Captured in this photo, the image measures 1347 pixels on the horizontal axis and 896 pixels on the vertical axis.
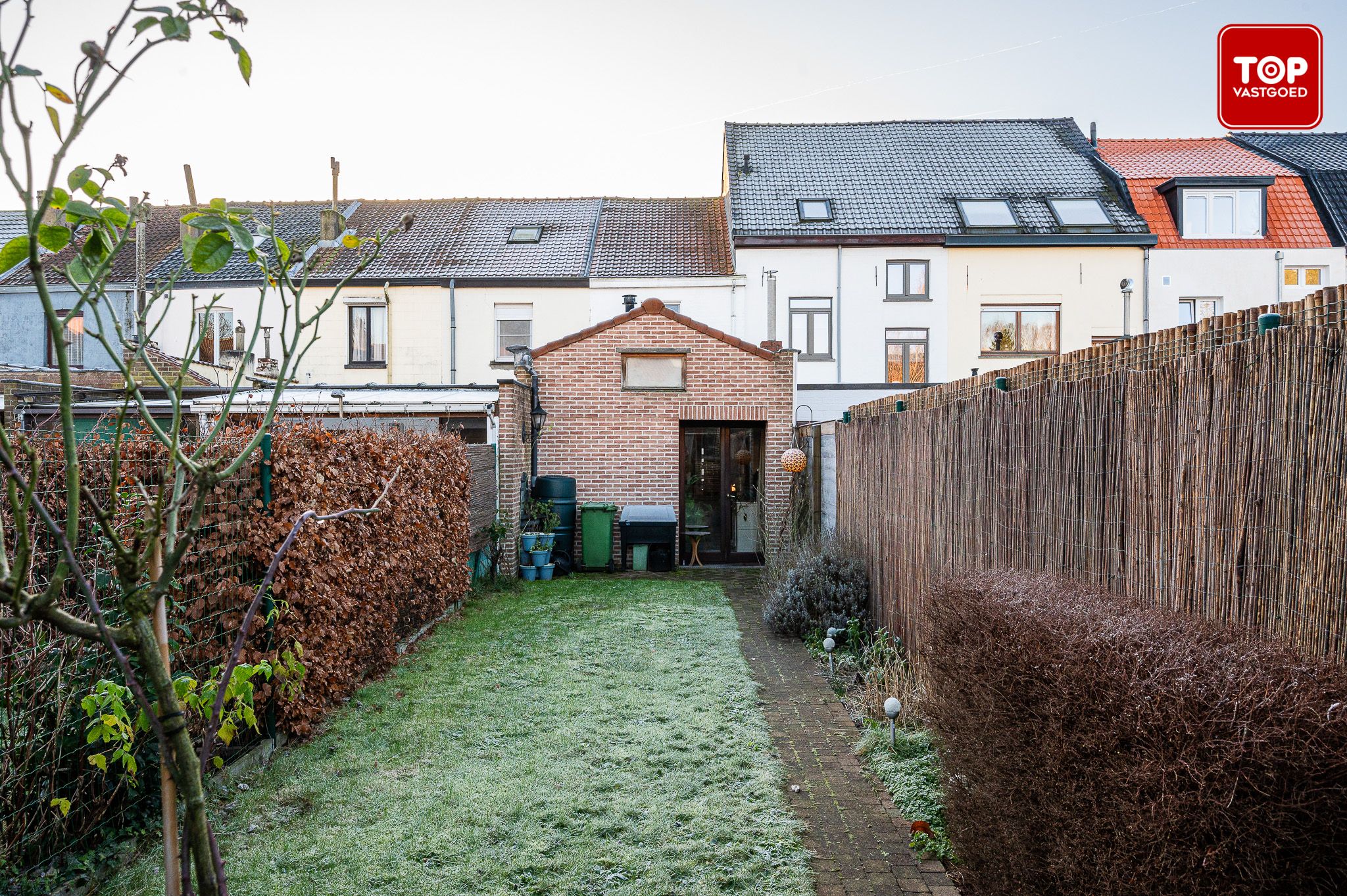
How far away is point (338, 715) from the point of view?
Answer: 5.55 m

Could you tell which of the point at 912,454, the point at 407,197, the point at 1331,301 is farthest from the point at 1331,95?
the point at 407,197

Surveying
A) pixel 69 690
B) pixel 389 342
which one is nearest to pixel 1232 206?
pixel 389 342

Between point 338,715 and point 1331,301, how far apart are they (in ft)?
18.4

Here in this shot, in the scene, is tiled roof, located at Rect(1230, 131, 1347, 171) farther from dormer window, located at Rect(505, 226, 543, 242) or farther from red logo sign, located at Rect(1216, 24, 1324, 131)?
dormer window, located at Rect(505, 226, 543, 242)

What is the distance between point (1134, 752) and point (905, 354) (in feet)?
61.5

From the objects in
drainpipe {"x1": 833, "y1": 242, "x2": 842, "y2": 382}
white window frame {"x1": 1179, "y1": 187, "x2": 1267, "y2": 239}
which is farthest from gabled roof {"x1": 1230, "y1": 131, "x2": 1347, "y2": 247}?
drainpipe {"x1": 833, "y1": 242, "x2": 842, "y2": 382}

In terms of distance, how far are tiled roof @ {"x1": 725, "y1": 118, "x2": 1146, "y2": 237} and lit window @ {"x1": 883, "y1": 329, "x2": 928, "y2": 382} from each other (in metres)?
2.44

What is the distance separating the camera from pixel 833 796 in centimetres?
433

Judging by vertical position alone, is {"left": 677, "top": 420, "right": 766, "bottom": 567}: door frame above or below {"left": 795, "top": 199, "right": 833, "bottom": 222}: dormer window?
below

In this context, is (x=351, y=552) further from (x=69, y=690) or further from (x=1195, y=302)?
(x=1195, y=302)

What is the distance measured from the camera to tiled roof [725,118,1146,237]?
66.8ft

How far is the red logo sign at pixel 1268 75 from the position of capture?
6883 mm

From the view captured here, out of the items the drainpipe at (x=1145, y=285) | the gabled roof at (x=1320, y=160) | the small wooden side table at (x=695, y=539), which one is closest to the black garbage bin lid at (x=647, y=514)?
the small wooden side table at (x=695, y=539)

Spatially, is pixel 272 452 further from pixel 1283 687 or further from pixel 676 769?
pixel 1283 687
